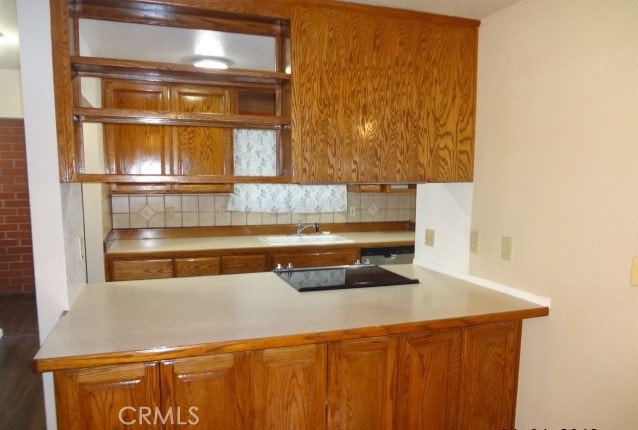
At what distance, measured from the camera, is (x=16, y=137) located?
4297 millimetres

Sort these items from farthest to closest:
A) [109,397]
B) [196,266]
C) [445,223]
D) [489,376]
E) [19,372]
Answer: [196,266] < [19,372] < [445,223] < [489,376] < [109,397]

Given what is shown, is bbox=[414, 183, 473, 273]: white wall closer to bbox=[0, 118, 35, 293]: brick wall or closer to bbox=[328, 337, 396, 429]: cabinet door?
bbox=[328, 337, 396, 429]: cabinet door

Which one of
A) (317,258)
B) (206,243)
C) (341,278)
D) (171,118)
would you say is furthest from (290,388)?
(206,243)

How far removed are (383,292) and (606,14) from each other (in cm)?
135

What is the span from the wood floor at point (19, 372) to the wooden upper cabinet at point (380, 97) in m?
2.09

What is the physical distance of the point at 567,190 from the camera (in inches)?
63.9

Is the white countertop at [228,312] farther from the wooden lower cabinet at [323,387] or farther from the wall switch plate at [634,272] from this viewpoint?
the wall switch plate at [634,272]

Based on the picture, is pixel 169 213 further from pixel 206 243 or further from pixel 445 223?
pixel 445 223

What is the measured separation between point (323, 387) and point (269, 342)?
305 millimetres

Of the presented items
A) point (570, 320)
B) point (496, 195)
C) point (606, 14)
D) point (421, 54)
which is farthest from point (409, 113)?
point (570, 320)

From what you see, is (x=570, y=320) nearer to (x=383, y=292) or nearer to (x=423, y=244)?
(x=383, y=292)

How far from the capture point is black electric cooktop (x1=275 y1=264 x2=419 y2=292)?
2.00m

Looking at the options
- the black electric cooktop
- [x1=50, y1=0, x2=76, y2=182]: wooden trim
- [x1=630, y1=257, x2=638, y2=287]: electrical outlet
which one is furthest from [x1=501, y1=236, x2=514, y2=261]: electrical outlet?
[x1=50, y1=0, x2=76, y2=182]: wooden trim

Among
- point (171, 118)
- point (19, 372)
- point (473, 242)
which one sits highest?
point (171, 118)
